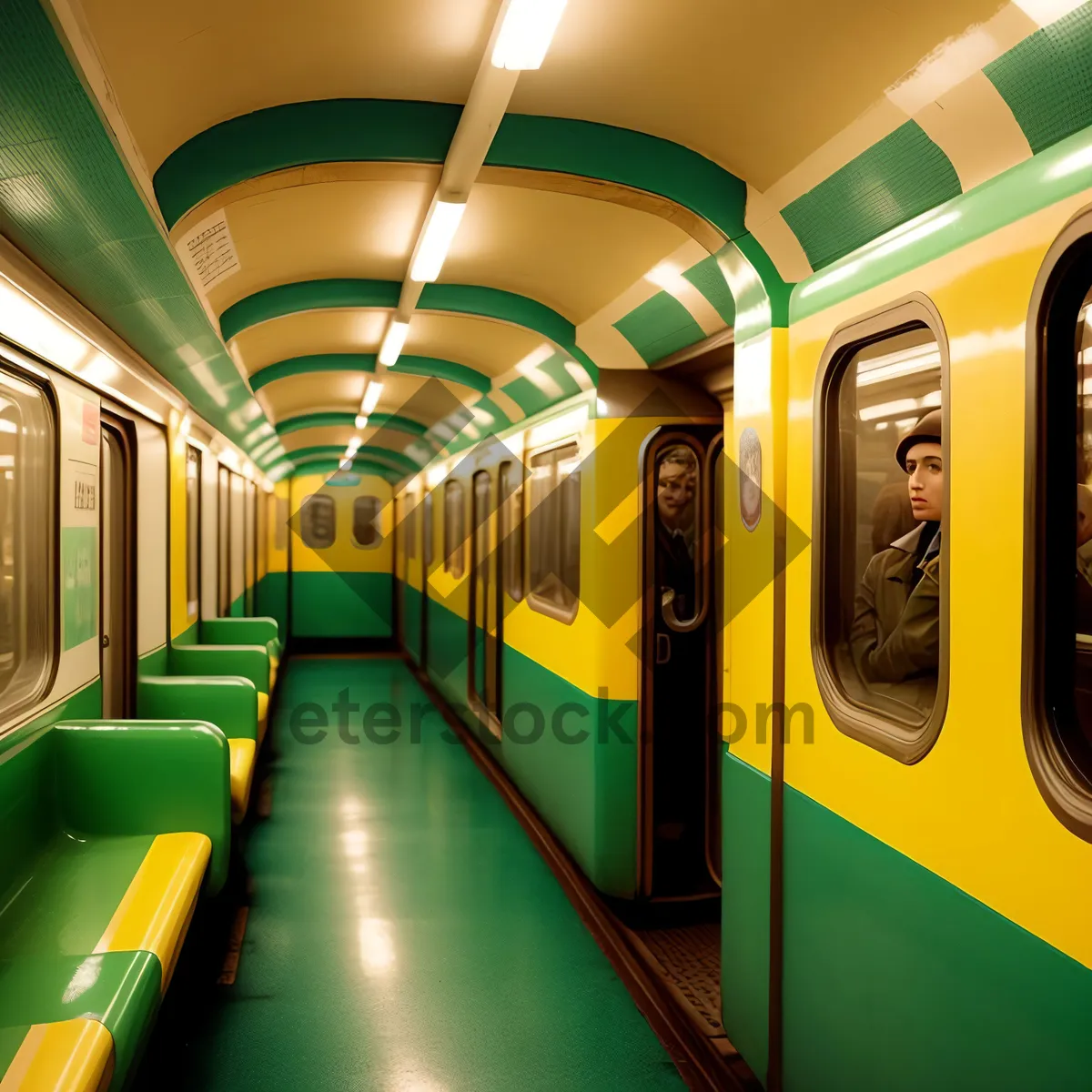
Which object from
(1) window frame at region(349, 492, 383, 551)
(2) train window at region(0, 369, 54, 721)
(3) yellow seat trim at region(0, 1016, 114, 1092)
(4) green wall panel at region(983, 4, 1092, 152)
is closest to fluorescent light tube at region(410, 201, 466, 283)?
(2) train window at region(0, 369, 54, 721)

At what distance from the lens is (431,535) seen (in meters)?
10.2

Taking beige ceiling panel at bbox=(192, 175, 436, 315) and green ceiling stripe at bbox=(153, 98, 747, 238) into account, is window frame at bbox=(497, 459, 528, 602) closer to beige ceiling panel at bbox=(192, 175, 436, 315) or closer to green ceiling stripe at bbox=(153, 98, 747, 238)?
beige ceiling panel at bbox=(192, 175, 436, 315)

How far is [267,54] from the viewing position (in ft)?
7.61

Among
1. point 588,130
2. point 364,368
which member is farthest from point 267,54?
point 364,368

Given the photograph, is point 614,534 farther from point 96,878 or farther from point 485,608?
point 485,608

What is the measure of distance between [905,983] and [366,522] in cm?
1253

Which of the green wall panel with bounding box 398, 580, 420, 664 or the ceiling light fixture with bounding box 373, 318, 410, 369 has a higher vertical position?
the ceiling light fixture with bounding box 373, 318, 410, 369

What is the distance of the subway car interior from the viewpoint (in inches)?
69.9

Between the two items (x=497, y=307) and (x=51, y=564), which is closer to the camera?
(x=51, y=564)

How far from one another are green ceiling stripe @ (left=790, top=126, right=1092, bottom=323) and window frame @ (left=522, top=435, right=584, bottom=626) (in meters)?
2.28

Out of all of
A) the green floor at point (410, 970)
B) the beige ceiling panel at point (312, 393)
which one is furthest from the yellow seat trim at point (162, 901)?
the beige ceiling panel at point (312, 393)

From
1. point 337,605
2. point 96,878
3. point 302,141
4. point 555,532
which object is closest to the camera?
point 302,141

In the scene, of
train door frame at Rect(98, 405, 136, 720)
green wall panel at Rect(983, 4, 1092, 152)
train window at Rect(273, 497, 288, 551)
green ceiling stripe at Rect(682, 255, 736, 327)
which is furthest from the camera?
train window at Rect(273, 497, 288, 551)

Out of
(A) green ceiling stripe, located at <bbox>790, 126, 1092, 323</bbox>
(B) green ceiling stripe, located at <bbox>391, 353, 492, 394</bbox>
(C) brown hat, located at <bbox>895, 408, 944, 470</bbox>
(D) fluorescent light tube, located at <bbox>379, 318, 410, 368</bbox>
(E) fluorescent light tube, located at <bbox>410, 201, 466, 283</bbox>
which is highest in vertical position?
(B) green ceiling stripe, located at <bbox>391, 353, 492, 394</bbox>
